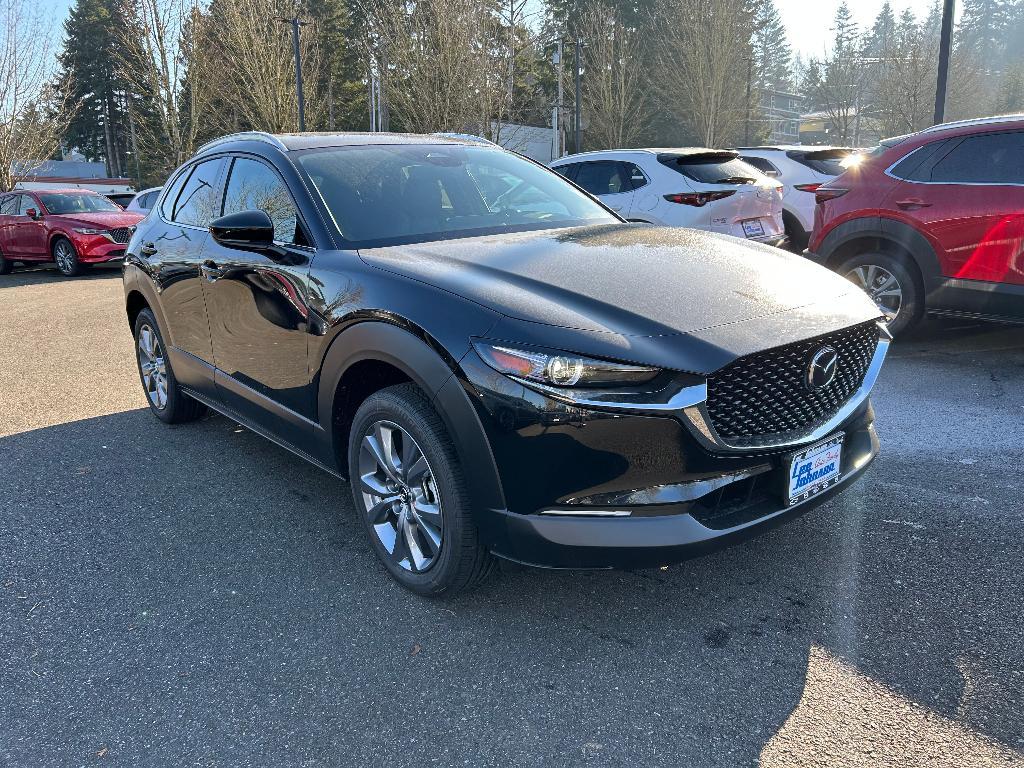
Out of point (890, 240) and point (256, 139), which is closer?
point (256, 139)

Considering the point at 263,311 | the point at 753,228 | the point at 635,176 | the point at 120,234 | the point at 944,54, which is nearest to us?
the point at 263,311

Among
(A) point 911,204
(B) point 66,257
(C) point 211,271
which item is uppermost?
(A) point 911,204

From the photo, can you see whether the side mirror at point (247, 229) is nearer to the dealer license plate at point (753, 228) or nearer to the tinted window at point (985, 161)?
the tinted window at point (985, 161)

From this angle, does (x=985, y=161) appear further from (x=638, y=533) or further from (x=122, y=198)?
(x=122, y=198)

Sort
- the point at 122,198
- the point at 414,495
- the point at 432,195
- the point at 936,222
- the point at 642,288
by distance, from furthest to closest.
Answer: the point at 122,198
the point at 936,222
the point at 432,195
the point at 414,495
the point at 642,288

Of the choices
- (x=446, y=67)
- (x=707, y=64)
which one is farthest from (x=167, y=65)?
(x=707, y=64)

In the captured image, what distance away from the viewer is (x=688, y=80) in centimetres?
3916

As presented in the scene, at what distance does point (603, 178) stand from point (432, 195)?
19.2 ft

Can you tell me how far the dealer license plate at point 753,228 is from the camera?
8.39 meters

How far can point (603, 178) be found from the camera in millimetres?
9320

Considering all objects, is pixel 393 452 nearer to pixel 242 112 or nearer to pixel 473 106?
pixel 473 106

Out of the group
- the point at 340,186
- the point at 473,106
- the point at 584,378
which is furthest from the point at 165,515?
the point at 473,106

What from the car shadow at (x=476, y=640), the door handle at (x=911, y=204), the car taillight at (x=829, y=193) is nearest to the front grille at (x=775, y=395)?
the car shadow at (x=476, y=640)

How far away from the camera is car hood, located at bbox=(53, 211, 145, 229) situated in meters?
14.8
